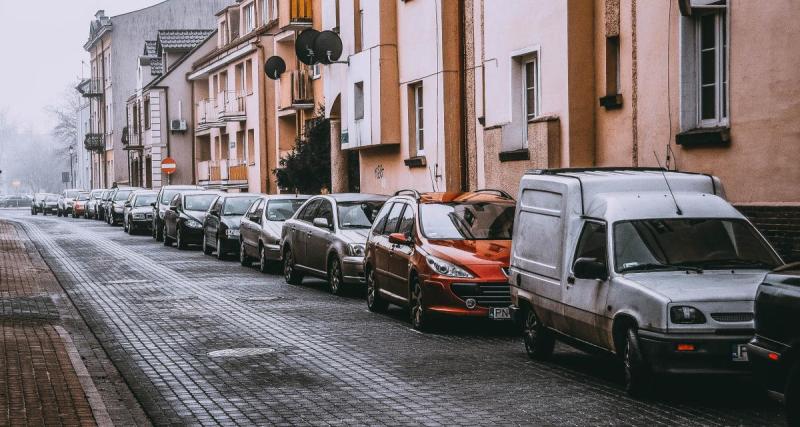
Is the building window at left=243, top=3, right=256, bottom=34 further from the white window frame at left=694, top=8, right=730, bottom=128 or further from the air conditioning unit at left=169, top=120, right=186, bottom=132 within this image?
the white window frame at left=694, top=8, right=730, bottom=128

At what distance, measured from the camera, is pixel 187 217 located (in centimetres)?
3316

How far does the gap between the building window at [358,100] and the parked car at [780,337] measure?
74.8 feet

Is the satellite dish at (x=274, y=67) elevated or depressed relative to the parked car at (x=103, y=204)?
elevated

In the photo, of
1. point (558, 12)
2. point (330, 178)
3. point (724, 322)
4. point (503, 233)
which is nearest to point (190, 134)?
point (330, 178)

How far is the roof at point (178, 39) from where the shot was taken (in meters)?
71.2

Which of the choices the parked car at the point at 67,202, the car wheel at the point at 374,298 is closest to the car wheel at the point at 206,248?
the car wheel at the point at 374,298

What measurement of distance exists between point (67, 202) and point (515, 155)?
194ft

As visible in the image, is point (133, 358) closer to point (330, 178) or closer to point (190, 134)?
point (330, 178)

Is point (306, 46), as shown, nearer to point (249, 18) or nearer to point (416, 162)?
point (416, 162)

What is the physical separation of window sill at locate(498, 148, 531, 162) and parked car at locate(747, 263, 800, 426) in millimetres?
12999

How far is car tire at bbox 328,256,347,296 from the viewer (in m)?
18.9

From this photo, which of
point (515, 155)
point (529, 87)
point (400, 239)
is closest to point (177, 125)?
point (529, 87)

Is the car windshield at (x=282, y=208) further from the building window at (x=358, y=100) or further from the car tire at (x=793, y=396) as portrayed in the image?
the car tire at (x=793, y=396)

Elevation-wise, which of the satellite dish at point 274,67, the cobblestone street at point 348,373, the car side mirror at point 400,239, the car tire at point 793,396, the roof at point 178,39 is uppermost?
the roof at point 178,39
